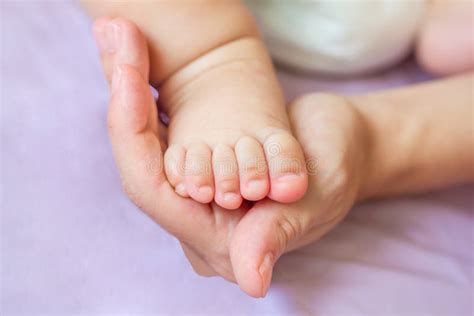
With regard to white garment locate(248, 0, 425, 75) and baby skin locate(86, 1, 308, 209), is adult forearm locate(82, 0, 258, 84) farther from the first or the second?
white garment locate(248, 0, 425, 75)

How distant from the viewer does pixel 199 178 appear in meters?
0.59

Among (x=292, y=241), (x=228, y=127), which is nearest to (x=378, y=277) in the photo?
(x=292, y=241)

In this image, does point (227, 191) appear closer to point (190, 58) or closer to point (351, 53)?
point (190, 58)

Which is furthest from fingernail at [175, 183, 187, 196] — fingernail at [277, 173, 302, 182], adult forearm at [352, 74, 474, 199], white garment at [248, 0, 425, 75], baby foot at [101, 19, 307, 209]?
white garment at [248, 0, 425, 75]

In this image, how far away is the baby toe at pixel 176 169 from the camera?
611mm

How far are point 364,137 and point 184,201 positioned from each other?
0.28m

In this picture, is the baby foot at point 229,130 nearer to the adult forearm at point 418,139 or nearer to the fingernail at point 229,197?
the fingernail at point 229,197

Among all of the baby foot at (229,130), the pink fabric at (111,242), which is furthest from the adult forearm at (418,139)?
the baby foot at (229,130)

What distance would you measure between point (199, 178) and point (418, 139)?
1.20 ft

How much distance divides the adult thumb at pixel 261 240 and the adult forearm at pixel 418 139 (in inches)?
8.5

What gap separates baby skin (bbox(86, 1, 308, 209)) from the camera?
59 cm

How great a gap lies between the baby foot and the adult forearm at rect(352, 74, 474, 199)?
0.16 m

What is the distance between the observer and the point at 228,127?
647mm

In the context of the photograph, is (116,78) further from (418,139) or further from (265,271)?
(418,139)
